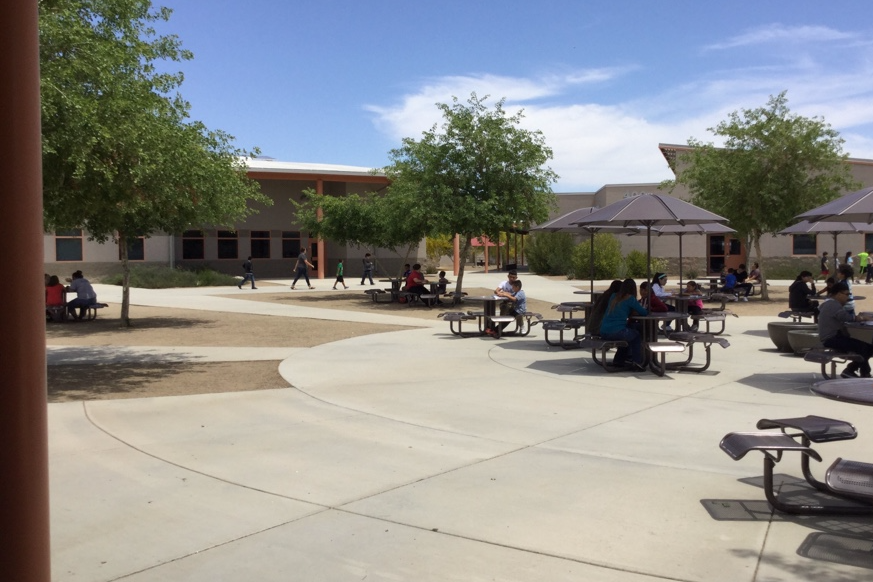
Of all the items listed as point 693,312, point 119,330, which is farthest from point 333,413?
point 119,330

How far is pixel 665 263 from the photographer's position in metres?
43.3

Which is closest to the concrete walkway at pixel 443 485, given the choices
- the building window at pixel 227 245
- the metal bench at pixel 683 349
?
the metal bench at pixel 683 349

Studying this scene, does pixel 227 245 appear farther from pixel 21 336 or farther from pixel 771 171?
pixel 21 336

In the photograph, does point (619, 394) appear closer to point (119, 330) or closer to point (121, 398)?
point (121, 398)

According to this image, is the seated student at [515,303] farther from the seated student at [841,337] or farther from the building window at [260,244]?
the building window at [260,244]

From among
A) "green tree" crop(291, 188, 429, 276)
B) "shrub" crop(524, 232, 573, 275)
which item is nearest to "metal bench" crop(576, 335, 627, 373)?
"green tree" crop(291, 188, 429, 276)

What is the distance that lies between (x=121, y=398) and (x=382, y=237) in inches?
798

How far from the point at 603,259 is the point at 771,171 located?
1390cm

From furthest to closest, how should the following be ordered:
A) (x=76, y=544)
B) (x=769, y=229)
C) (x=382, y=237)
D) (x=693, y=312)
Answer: (x=382, y=237) → (x=769, y=229) → (x=693, y=312) → (x=76, y=544)

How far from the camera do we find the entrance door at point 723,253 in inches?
1761

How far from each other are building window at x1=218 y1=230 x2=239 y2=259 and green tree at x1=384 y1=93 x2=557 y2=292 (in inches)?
875

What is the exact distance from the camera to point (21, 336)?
270 cm

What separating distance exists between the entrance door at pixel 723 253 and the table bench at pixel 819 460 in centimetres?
4080

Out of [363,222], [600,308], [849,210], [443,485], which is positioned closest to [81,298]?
[363,222]
